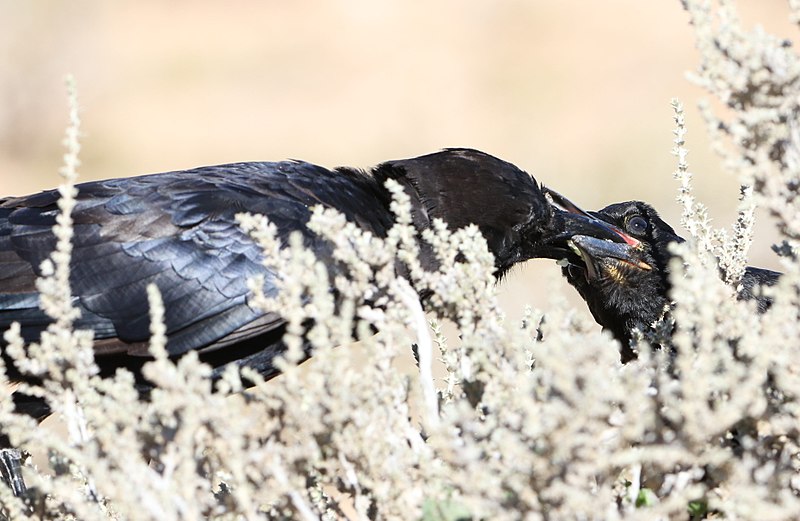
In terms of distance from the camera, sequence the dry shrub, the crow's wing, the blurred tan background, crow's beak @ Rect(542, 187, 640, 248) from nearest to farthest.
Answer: the dry shrub < the crow's wing < crow's beak @ Rect(542, 187, 640, 248) < the blurred tan background

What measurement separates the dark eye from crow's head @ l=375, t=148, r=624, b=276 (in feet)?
0.35

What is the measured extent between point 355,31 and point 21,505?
10.6 metres

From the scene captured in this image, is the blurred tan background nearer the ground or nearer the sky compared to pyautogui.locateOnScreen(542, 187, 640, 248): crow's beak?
nearer the sky

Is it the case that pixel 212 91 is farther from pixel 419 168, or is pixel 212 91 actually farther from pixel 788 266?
pixel 788 266

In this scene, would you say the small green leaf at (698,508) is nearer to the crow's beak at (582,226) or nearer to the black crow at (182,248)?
the black crow at (182,248)

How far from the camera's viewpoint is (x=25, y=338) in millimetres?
3461

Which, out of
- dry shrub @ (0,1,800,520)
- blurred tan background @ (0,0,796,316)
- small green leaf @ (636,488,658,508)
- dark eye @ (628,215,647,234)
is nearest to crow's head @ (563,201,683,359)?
dark eye @ (628,215,647,234)

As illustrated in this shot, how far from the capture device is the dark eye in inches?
162

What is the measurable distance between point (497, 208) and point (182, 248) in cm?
119

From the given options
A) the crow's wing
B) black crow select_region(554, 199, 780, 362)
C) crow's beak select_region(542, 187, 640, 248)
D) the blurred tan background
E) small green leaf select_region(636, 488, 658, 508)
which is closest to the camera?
small green leaf select_region(636, 488, 658, 508)

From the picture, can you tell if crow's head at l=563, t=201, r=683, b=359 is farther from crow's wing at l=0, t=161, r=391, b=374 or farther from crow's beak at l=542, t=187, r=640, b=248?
crow's wing at l=0, t=161, r=391, b=374

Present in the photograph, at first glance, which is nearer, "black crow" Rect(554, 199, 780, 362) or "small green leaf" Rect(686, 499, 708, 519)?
"small green leaf" Rect(686, 499, 708, 519)

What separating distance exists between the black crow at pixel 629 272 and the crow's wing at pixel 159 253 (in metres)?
0.84

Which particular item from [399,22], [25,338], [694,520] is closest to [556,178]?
[399,22]
